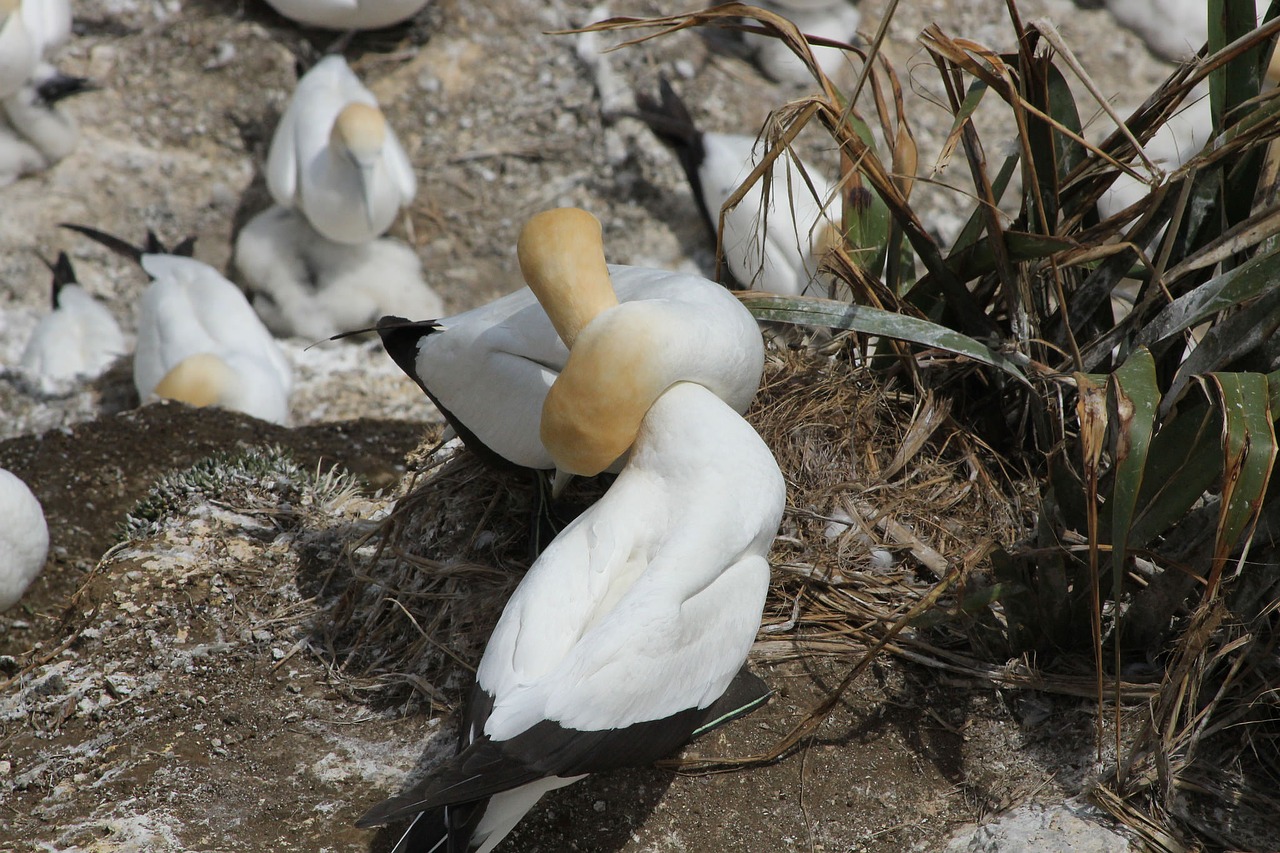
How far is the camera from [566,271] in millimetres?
2574

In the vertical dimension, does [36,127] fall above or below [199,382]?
above

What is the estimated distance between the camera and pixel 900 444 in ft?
10.5

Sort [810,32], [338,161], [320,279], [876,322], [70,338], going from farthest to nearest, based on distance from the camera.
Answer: [810,32] → [320,279] → [338,161] → [70,338] → [876,322]

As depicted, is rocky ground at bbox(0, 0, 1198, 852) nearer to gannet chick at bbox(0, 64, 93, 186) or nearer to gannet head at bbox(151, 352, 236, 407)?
gannet chick at bbox(0, 64, 93, 186)

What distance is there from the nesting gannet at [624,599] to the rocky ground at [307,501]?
13.5 inches

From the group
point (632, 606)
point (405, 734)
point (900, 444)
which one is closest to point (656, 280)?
point (900, 444)

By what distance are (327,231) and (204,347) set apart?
1123mm

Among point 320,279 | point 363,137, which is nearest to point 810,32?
point 363,137

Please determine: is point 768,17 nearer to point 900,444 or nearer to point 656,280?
point 656,280

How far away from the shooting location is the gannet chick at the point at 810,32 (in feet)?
24.6

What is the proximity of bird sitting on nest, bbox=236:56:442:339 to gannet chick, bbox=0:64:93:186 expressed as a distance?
4.05ft

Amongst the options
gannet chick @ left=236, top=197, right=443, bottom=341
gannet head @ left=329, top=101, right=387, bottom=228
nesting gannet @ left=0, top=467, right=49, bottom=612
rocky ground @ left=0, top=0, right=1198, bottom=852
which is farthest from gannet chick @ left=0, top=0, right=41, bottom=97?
nesting gannet @ left=0, top=467, right=49, bottom=612

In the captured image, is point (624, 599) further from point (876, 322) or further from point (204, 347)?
point (204, 347)

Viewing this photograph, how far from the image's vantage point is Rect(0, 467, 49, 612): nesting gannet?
11.9 feet
